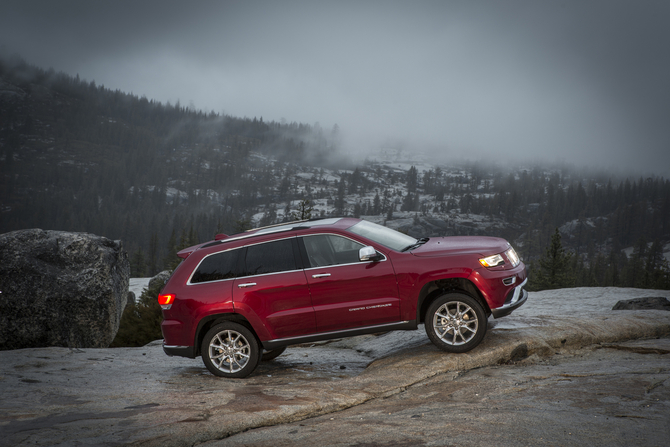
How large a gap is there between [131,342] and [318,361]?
584 inches

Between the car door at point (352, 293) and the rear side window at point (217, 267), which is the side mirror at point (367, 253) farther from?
the rear side window at point (217, 267)

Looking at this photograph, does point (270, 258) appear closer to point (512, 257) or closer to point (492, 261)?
point (492, 261)

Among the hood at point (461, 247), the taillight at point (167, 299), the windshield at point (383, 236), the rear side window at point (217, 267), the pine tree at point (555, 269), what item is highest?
the windshield at point (383, 236)

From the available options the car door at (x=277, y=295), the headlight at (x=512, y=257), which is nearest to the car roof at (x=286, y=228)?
the car door at (x=277, y=295)

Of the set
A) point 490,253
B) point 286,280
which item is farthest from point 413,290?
point 286,280

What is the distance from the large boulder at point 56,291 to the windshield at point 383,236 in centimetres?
798

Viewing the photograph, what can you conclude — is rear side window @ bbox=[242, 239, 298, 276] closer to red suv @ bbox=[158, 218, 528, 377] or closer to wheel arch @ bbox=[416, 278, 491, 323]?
red suv @ bbox=[158, 218, 528, 377]

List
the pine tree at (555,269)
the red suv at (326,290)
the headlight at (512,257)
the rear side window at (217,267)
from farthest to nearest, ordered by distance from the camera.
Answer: the pine tree at (555,269)
the rear side window at (217,267)
the headlight at (512,257)
the red suv at (326,290)

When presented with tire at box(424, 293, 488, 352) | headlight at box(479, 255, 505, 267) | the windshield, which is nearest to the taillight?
the windshield

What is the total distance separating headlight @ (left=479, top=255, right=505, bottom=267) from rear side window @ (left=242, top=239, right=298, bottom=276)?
2.47 metres

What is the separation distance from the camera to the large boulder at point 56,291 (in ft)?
36.1

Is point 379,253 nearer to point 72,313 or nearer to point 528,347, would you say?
point 528,347

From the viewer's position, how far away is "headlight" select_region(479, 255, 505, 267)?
6039 mm

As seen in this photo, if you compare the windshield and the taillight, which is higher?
the windshield
